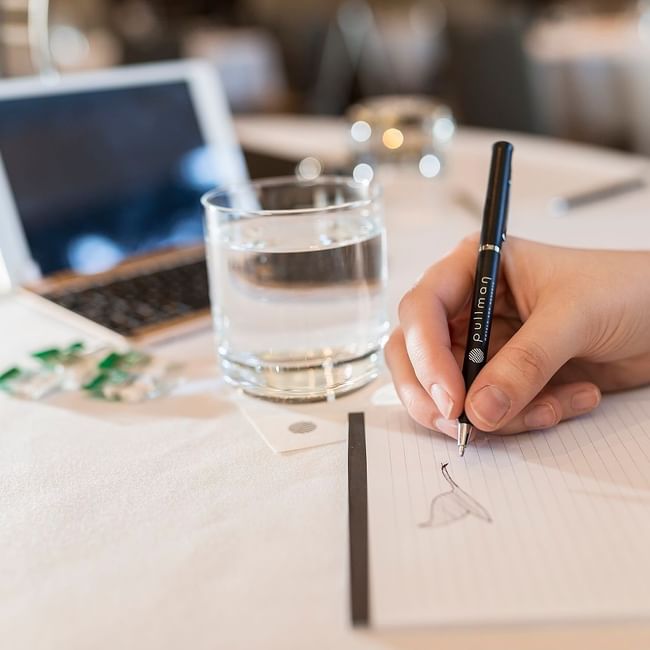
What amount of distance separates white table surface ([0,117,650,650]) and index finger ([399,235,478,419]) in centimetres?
7

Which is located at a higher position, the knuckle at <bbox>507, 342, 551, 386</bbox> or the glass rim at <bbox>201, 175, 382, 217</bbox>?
the glass rim at <bbox>201, 175, 382, 217</bbox>

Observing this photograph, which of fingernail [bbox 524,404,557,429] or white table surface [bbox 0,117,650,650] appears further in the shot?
fingernail [bbox 524,404,557,429]

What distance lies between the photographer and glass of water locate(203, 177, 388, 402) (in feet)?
1.73

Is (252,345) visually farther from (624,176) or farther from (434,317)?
(624,176)

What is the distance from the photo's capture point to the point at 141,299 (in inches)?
27.0

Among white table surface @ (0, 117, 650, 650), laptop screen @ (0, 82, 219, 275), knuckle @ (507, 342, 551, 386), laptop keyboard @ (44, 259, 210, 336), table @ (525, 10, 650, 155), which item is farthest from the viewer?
table @ (525, 10, 650, 155)

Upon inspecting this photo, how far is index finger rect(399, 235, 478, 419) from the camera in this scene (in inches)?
17.4

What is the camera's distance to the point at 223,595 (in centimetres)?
35

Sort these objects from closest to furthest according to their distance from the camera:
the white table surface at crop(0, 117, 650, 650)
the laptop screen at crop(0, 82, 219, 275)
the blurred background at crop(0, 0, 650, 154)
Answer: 1. the white table surface at crop(0, 117, 650, 650)
2. the laptop screen at crop(0, 82, 219, 275)
3. the blurred background at crop(0, 0, 650, 154)

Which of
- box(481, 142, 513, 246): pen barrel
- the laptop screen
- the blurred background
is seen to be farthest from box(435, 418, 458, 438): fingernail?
the blurred background

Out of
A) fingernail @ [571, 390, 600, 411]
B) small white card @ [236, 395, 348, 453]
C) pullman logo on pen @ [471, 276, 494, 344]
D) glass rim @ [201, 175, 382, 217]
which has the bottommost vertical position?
small white card @ [236, 395, 348, 453]

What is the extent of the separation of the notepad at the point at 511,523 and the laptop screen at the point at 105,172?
1.37ft

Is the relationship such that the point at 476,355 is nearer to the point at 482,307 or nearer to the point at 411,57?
the point at 482,307

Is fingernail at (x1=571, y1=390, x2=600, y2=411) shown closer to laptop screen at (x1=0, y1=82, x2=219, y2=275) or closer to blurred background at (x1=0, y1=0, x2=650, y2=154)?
laptop screen at (x1=0, y1=82, x2=219, y2=275)
